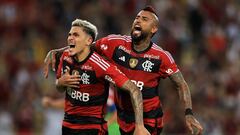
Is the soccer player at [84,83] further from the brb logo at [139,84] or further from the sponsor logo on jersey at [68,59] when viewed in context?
the brb logo at [139,84]

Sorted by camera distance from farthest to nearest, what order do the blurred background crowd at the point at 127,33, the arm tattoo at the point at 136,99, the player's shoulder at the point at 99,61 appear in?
the blurred background crowd at the point at 127,33, the player's shoulder at the point at 99,61, the arm tattoo at the point at 136,99

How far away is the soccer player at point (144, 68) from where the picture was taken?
388 inches

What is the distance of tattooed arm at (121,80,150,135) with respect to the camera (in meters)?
9.15

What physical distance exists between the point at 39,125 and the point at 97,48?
21.3 feet

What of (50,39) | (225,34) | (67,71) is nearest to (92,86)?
(67,71)

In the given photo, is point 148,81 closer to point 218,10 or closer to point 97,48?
point 97,48

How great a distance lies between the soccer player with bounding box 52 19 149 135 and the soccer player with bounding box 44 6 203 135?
1.07 ft

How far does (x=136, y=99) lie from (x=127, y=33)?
28.6ft

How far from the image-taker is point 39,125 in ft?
53.6

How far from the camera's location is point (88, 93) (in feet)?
31.4

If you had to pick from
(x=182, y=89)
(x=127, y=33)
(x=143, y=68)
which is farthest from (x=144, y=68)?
(x=127, y=33)

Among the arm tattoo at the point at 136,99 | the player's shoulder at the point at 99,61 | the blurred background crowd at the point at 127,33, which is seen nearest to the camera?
the arm tattoo at the point at 136,99

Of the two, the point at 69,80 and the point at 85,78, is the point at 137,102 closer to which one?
the point at 85,78

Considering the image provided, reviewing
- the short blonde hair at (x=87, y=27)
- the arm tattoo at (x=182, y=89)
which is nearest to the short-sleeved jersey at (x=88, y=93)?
the short blonde hair at (x=87, y=27)
